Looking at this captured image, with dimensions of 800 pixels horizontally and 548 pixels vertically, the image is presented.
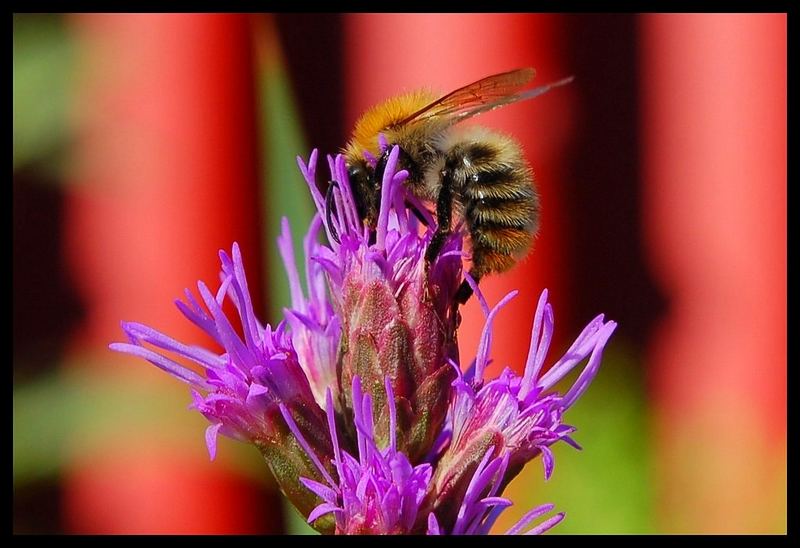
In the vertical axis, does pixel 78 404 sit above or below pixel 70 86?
below

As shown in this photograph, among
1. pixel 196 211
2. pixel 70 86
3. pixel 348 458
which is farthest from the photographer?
pixel 70 86

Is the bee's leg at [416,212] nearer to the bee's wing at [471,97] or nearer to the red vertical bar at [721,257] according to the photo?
the bee's wing at [471,97]

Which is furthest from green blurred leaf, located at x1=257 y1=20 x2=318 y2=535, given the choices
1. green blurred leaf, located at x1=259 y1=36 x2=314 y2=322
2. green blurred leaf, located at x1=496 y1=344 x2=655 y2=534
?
green blurred leaf, located at x1=496 y1=344 x2=655 y2=534

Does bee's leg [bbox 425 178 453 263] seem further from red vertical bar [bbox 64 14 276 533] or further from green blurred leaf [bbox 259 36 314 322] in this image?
red vertical bar [bbox 64 14 276 533]

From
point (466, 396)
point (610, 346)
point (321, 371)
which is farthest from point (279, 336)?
point (610, 346)

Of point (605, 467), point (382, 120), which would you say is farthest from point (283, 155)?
point (605, 467)

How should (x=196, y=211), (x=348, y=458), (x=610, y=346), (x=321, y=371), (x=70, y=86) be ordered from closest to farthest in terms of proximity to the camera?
(x=348, y=458) < (x=321, y=371) < (x=196, y=211) < (x=70, y=86) < (x=610, y=346)

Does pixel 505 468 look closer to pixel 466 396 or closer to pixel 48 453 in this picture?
pixel 466 396
